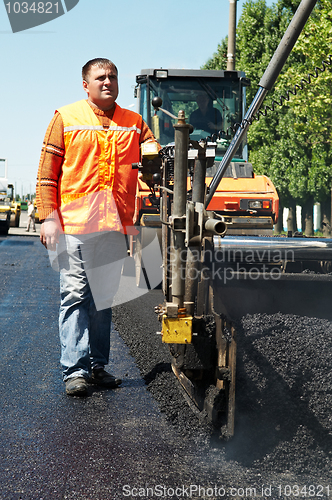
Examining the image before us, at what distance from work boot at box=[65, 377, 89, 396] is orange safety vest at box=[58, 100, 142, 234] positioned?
92 cm

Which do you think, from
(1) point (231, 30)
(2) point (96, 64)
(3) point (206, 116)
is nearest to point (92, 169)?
(2) point (96, 64)

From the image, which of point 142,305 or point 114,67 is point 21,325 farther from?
point 114,67

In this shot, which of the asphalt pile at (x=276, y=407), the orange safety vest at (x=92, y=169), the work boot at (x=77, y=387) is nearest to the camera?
the asphalt pile at (x=276, y=407)

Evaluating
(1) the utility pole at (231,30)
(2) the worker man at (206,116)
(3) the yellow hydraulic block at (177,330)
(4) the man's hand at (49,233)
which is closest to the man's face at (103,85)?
(4) the man's hand at (49,233)

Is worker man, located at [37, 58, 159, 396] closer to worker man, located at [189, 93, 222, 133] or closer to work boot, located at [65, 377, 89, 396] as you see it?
work boot, located at [65, 377, 89, 396]

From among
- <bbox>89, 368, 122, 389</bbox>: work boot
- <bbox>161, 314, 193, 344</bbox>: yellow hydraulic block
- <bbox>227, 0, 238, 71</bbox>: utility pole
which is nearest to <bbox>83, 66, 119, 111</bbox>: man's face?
<bbox>161, 314, 193, 344</bbox>: yellow hydraulic block

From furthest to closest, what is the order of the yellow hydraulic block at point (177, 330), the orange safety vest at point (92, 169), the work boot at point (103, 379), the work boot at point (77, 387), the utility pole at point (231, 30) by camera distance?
the utility pole at point (231, 30) → the work boot at point (103, 379) → the orange safety vest at point (92, 169) → the work boot at point (77, 387) → the yellow hydraulic block at point (177, 330)

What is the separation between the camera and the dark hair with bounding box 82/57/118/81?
3775 millimetres

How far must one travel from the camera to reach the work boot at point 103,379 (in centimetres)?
386

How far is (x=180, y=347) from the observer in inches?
122

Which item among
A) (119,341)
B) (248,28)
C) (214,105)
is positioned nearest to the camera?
(119,341)

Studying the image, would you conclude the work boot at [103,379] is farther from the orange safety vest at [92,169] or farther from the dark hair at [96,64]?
the dark hair at [96,64]

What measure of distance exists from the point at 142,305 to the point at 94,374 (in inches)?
130

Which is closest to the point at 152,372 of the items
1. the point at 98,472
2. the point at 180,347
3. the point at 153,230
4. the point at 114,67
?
the point at 180,347
